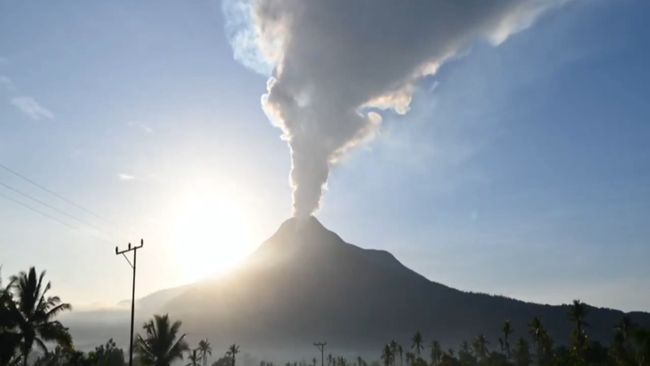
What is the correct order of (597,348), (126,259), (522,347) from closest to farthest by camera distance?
1. (126,259)
2. (597,348)
3. (522,347)

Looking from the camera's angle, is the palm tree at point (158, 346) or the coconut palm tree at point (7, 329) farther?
the palm tree at point (158, 346)

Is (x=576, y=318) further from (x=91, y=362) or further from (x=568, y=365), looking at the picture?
(x=91, y=362)

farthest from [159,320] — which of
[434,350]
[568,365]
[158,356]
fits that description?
[434,350]

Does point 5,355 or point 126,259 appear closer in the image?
point 5,355

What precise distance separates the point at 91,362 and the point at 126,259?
369 inches

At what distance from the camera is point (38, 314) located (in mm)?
38812

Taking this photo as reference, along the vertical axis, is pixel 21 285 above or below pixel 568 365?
above

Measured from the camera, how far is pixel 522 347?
140 meters

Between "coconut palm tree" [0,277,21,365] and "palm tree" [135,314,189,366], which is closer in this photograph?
"coconut palm tree" [0,277,21,365]

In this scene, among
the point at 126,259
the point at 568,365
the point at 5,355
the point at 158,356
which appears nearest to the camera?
the point at 5,355

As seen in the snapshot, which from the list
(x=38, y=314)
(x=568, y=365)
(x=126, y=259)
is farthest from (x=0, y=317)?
(x=568, y=365)

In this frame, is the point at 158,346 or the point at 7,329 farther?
the point at 158,346

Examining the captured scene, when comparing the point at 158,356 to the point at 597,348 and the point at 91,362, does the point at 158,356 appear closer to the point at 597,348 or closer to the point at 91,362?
the point at 91,362

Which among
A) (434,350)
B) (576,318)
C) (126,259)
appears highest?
(126,259)
